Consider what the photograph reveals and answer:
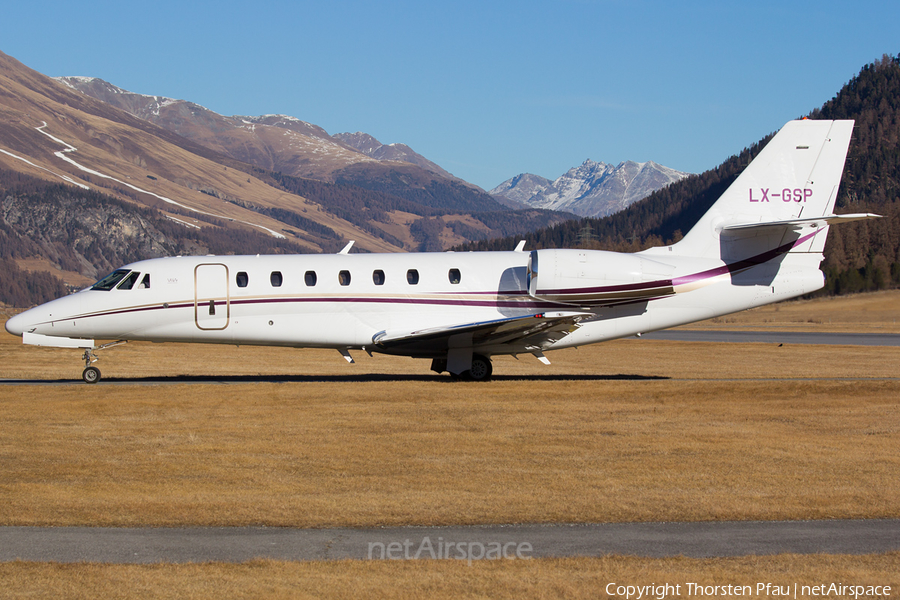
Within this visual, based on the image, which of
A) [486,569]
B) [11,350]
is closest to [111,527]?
[486,569]

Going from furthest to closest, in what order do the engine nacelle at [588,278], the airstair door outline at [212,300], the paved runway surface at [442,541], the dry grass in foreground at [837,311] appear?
the dry grass in foreground at [837,311] → the airstair door outline at [212,300] → the engine nacelle at [588,278] → the paved runway surface at [442,541]

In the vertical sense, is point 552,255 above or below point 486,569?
above

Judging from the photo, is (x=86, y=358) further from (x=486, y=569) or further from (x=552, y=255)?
(x=486, y=569)

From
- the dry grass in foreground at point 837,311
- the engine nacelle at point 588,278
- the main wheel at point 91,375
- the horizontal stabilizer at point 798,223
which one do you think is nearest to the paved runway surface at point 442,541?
the horizontal stabilizer at point 798,223

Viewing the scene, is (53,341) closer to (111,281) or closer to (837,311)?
(111,281)

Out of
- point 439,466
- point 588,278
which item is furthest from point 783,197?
point 439,466

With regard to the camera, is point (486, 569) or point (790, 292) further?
point (790, 292)

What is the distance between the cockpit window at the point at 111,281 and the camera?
881 inches

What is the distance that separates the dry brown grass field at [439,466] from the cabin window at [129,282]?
9.39 feet

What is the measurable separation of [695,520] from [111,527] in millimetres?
6855

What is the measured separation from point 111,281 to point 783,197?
1862 cm

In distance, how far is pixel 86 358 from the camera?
22656 mm

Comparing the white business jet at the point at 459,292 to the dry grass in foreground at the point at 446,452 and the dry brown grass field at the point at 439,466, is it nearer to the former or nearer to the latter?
the dry brown grass field at the point at 439,466

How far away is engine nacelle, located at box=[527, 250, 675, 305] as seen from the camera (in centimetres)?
2166
